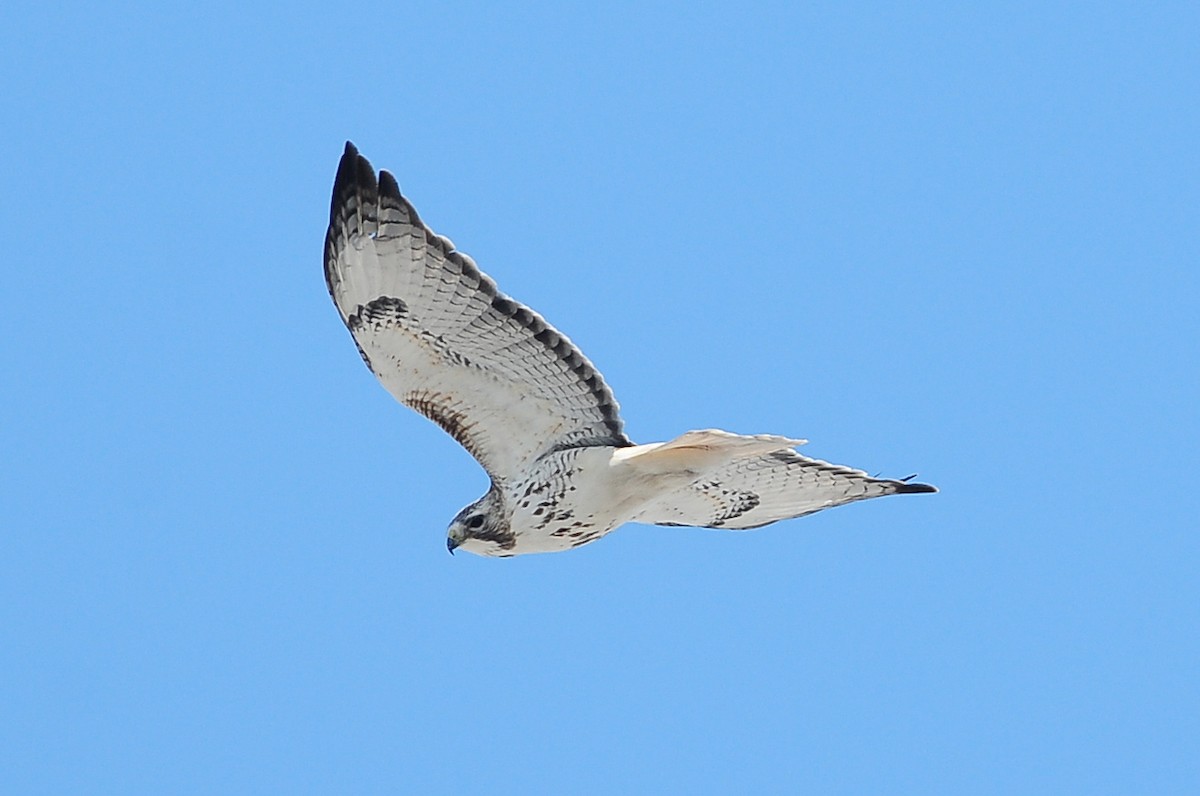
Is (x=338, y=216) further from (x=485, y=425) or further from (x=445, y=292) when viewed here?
(x=485, y=425)

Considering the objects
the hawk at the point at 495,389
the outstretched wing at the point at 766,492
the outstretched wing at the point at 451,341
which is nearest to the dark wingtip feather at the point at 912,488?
the outstretched wing at the point at 766,492

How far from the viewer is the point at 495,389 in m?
9.06

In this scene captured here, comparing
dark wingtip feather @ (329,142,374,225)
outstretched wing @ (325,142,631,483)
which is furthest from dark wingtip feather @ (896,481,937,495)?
dark wingtip feather @ (329,142,374,225)

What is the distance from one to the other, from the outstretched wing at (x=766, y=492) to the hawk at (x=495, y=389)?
0.18 metres

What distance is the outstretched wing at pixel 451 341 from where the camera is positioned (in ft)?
27.6

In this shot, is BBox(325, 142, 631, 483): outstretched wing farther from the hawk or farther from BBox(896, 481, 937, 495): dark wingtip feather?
BBox(896, 481, 937, 495): dark wingtip feather

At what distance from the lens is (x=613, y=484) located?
30.2 ft

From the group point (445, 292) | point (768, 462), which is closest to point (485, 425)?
point (445, 292)

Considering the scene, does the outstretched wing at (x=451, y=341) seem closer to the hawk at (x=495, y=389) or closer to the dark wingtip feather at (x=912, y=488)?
the hawk at (x=495, y=389)

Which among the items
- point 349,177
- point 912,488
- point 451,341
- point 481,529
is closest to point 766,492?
point 912,488

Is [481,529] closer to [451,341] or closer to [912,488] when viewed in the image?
[451,341]

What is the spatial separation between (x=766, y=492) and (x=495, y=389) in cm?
208

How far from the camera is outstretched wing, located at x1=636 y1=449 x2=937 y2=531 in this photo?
10.1 m

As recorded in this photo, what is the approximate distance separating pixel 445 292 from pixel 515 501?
1277 millimetres
